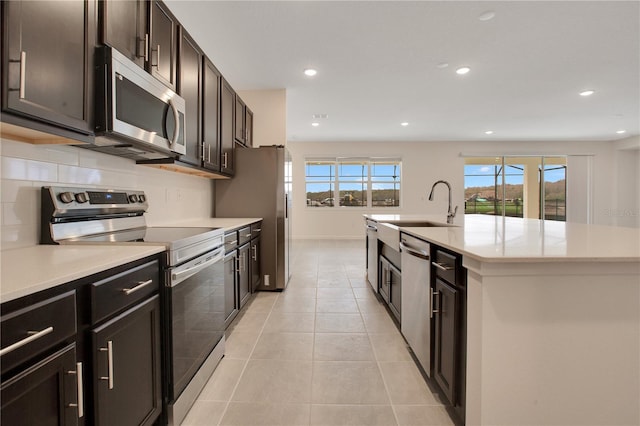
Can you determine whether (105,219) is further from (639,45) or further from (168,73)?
(639,45)

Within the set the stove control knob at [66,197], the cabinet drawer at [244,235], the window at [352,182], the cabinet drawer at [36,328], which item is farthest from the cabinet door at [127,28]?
the window at [352,182]

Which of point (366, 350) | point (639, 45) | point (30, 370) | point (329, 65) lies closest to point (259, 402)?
point (366, 350)

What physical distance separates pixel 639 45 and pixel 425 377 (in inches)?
166

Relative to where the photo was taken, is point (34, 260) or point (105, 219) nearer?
point (34, 260)

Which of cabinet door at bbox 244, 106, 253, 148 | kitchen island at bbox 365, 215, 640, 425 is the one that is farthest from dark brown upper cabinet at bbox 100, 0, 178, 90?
kitchen island at bbox 365, 215, 640, 425

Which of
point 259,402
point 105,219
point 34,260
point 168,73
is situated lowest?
point 259,402

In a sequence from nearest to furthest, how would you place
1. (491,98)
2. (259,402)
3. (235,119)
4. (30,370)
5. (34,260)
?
(30,370), (34,260), (259,402), (235,119), (491,98)

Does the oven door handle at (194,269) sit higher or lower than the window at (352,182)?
lower

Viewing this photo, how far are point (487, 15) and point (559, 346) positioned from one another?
2.78m

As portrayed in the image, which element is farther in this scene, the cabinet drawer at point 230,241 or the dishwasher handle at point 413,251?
the cabinet drawer at point 230,241

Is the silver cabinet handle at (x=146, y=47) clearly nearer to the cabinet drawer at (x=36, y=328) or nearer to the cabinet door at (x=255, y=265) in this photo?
the cabinet drawer at (x=36, y=328)

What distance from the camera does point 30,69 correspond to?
1034mm

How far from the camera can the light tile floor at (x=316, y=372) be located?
1480 mm

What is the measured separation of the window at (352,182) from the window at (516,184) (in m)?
2.17
